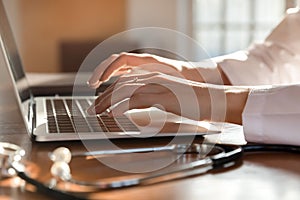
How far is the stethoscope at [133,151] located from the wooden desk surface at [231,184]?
1 centimetres

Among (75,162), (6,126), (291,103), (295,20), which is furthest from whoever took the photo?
(295,20)

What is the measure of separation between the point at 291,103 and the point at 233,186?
10.4 inches

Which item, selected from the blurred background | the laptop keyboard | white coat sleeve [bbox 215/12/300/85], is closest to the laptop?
the laptop keyboard

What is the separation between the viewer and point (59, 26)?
3.97 m

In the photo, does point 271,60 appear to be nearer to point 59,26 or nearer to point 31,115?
point 31,115

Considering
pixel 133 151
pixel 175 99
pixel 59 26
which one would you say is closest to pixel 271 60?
pixel 175 99

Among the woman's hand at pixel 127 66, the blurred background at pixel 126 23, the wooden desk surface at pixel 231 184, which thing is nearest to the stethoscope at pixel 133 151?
the wooden desk surface at pixel 231 184

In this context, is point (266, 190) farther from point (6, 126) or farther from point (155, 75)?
point (6, 126)

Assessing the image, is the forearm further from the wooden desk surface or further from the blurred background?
the blurred background

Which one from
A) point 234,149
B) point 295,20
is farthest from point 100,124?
point 295,20

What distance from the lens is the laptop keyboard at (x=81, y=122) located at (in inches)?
31.6

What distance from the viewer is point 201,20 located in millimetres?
3963

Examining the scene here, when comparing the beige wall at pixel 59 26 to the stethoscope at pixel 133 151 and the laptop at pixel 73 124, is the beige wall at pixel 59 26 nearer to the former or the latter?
the laptop at pixel 73 124

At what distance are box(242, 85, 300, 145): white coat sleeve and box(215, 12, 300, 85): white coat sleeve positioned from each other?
0.35m
